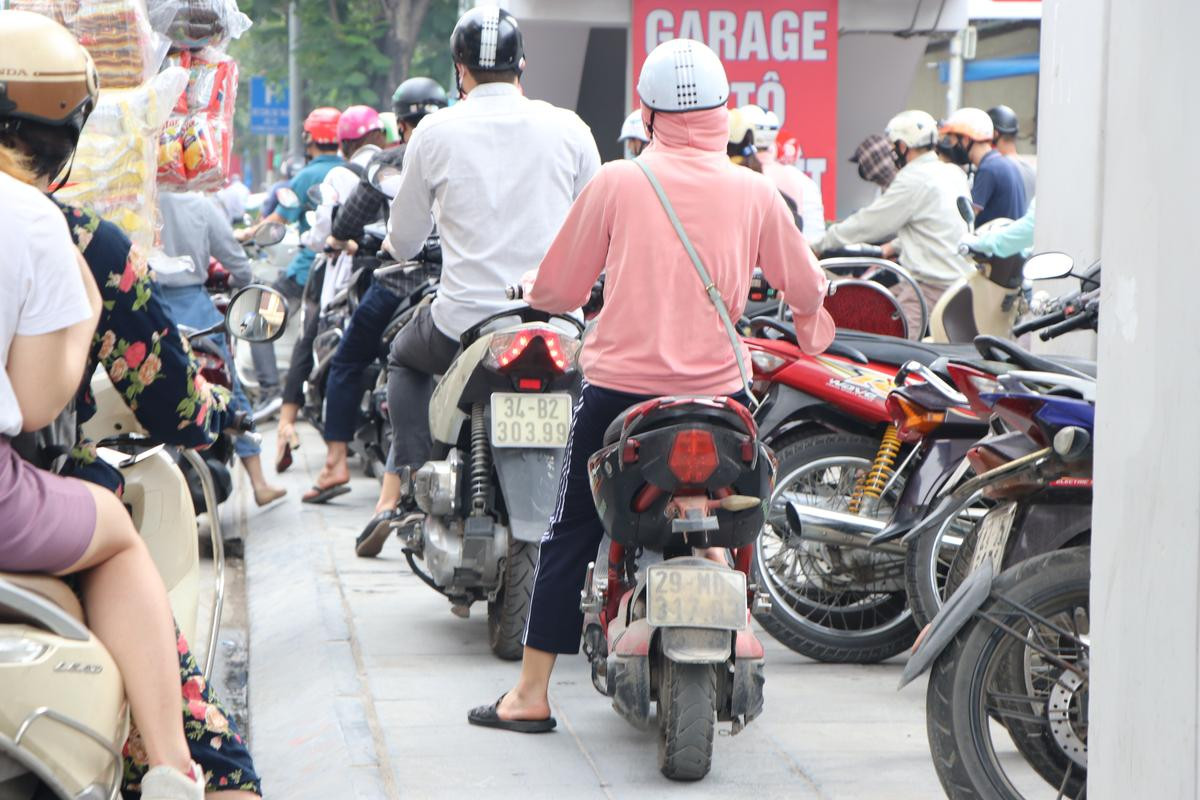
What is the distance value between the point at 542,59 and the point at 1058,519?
1284 centimetres

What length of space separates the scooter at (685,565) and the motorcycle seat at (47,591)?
5.35ft

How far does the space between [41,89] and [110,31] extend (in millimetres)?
2402

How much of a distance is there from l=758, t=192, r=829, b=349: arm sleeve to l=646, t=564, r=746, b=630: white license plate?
2.63 ft

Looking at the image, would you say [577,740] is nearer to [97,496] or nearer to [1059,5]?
[97,496]

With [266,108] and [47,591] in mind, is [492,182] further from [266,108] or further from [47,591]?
[266,108]

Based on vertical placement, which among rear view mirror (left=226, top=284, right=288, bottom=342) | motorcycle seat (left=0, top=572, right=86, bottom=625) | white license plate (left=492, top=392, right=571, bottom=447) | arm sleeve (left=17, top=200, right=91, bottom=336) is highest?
arm sleeve (left=17, top=200, right=91, bottom=336)

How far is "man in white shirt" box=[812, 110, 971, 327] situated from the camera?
9281 millimetres

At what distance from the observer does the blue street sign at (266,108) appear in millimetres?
35781

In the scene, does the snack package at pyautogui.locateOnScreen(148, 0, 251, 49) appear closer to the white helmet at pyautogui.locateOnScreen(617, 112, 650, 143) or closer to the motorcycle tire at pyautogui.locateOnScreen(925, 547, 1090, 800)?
the motorcycle tire at pyautogui.locateOnScreen(925, 547, 1090, 800)

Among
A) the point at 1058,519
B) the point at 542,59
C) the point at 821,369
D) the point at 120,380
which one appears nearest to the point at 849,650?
the point at 821,369

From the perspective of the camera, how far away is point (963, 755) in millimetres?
3848

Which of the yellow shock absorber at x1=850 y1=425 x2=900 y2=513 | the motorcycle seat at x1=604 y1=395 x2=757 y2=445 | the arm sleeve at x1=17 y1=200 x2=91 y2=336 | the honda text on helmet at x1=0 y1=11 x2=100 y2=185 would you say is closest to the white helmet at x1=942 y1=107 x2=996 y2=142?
the yellow shock absorber at x1=850 y1=425 x2=900 y2=513

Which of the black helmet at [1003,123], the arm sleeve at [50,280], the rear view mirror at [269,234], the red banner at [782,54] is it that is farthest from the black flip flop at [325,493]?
the red banner at [782,54]

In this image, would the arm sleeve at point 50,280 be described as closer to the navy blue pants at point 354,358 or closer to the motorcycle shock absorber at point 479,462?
the motorcycle shock absorber at point 479,462
